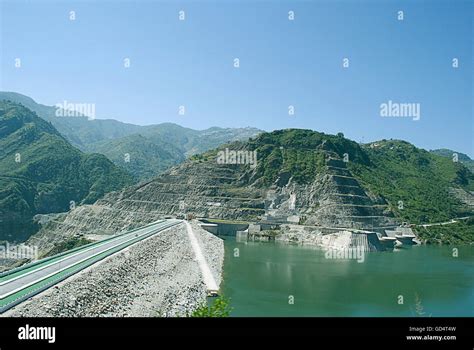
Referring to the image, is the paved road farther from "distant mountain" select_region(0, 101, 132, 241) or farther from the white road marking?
"distant mountain" select_region(0, 101, 132, 241)

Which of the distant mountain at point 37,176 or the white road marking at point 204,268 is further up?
the distant mountain at point 37,176

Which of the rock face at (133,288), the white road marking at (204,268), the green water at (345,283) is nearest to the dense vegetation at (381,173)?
the green water at (345,283)

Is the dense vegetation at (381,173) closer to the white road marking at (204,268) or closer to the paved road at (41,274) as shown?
the white road marking at (204,268)

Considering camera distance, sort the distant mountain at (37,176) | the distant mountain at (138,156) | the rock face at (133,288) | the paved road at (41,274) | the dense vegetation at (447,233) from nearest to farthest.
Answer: the paved road at (41,274), the rock face at (133,288), the dense vegetation at (447,233), the distant mountain at (37,176), the distant mountain at (138,156)

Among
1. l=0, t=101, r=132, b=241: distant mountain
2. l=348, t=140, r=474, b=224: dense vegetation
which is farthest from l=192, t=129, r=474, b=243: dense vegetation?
l=0, t=101, r=132, b=241: distant mountain

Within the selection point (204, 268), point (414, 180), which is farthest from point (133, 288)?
point (414, 180)

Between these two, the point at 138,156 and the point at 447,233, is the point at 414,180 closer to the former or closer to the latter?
the point at 447,233
